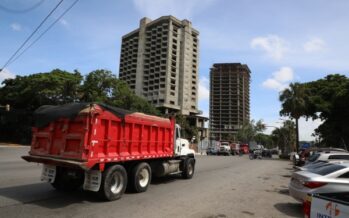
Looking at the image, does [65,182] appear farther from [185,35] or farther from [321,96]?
[185,35]

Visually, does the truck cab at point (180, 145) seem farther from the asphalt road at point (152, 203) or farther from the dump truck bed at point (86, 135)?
the dump truck bed at point (86, 135)

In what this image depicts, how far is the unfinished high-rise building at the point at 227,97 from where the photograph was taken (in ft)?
519

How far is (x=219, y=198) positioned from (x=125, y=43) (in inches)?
5438

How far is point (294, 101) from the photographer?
178 feet

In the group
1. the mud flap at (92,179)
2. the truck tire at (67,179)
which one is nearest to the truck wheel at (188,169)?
the truck tire at (67,179)

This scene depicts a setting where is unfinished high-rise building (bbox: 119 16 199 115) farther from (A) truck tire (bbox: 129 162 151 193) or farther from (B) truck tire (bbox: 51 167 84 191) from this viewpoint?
(B) truck tire (bbox: 51 167 84 191)

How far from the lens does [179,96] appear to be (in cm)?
12275

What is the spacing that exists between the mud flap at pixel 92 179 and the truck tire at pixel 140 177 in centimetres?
192

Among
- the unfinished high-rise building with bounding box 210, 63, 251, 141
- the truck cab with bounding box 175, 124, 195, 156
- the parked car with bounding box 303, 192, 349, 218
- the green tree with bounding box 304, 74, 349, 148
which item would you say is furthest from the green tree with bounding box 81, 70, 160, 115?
the unfinished high-rise building with bounding box 210, 63, 251, 141

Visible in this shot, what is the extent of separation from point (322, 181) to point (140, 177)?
5.82 meters

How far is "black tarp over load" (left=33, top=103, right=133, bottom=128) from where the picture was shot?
9.72 metres

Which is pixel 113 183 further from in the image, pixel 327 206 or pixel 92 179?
pixel 327 206

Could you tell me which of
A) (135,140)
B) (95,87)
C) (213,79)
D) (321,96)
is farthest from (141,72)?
(135,140)

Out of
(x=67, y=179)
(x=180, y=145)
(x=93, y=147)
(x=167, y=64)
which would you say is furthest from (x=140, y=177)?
(x=167, y=64)
